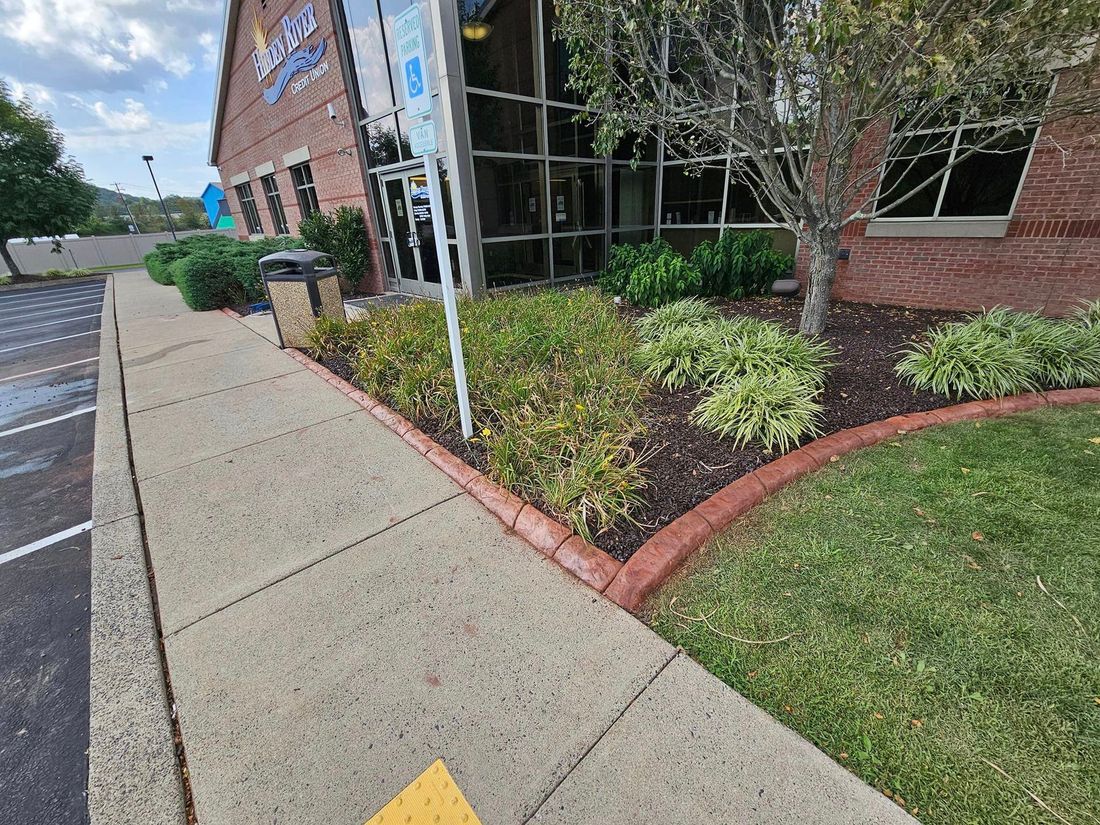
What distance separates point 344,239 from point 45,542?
8507 millimetres

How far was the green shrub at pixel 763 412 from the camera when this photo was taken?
3.33 metres

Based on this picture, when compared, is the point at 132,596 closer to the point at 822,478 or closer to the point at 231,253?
the point at 822,478

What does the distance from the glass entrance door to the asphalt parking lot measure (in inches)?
209

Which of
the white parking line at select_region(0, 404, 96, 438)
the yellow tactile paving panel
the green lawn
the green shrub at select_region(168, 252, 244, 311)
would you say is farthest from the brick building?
the yellow tactile paving panel

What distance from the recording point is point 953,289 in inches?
251

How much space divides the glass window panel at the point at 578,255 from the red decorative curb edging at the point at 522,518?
21.2 feet

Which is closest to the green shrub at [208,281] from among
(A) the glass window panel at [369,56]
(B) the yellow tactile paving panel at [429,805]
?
(A) the glass window panel at [369,56]

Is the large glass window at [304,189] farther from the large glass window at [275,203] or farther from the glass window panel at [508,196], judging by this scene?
the glass window panel at [508,196]

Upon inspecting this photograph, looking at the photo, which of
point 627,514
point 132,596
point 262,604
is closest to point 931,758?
point 627,514

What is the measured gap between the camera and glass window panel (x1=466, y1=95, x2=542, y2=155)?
25.1 feet

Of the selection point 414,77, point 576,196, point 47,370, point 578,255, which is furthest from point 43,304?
point 414,77

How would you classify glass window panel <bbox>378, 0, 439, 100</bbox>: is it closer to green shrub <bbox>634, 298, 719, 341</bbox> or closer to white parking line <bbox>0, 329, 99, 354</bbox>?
green shrub <bbox>634, 298, 719, 341</bbox>

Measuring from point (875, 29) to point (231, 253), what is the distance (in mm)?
12029

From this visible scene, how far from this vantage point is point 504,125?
7996mm
